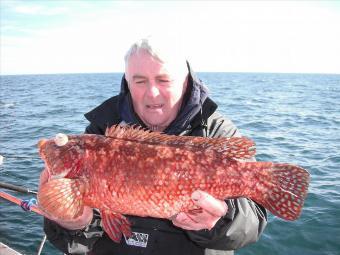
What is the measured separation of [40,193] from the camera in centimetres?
354

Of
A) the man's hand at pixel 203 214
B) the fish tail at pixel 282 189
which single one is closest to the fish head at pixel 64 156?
the man's hand at pixel 203 214

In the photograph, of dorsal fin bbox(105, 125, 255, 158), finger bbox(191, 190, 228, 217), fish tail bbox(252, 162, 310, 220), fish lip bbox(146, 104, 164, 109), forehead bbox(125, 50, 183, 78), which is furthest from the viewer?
fish lip bbox(146, 104, 164, 109)

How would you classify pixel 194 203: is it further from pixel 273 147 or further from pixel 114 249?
pixel 273 147

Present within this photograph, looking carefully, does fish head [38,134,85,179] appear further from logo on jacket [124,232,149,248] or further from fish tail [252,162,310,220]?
fish tail [252,162,310,220]

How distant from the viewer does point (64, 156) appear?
3.71 meters

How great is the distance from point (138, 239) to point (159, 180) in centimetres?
105

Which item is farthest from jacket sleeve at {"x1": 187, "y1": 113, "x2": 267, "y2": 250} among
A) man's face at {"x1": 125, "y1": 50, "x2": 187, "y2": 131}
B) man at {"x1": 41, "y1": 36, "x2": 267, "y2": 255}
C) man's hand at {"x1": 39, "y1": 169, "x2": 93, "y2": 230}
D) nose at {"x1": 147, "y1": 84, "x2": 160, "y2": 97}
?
nose at {"x1": 147, "y1": 84, "x2": 160, "y2": 97}

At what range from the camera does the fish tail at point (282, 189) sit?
3559 millimetres

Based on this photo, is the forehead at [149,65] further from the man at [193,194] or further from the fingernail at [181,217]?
the fingernail at [181,217]

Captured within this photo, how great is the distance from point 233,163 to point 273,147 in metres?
12.2

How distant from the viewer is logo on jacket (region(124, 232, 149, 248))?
162 inches

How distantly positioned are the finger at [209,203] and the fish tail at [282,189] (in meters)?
0.41

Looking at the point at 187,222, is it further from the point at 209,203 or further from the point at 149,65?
the point at 149,65

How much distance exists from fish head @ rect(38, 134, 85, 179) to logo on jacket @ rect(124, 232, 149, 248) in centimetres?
111
